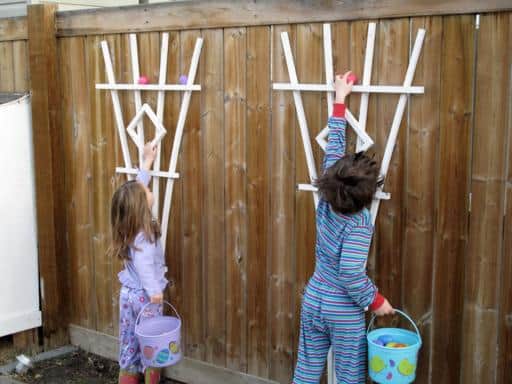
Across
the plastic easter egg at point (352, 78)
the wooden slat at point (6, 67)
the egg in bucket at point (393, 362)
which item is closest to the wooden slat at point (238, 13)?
the plastic easter egg at point (352, 78)

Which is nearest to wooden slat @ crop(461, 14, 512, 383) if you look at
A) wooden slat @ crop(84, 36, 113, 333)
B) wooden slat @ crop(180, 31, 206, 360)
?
wooden slat @ crop(180, 31, 206, 360)

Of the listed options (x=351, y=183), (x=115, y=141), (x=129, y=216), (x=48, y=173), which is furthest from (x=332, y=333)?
(x=48, y=173)

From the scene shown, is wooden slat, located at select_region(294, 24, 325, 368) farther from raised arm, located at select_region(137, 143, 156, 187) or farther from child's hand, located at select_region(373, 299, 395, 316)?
raised arm, located at select_region(137, 143, 156, 187)

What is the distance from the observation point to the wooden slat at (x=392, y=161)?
3.30 metres

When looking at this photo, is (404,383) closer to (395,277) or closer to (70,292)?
(395,277)

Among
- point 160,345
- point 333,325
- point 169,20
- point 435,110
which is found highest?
point 169,20

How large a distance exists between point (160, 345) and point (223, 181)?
988 mm

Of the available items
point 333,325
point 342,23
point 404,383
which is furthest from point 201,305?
point 342,23

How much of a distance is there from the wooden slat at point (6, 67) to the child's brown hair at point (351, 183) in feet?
9.60

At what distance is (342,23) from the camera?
136 inches

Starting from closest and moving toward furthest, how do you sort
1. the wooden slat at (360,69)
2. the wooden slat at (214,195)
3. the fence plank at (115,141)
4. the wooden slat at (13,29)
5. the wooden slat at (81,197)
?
1. the wooden slat at (360,69)
2. the wooden slat at (214,195)
3. the fence plank at (115,141)
4. the wooden slat at (81,197)
5. the wooden slat at (13,29)

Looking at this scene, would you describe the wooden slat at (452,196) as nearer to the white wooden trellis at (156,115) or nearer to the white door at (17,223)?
the white wooden trellis at (156,115)

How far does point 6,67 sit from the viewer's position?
5.08 meters

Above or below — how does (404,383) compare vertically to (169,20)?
below
